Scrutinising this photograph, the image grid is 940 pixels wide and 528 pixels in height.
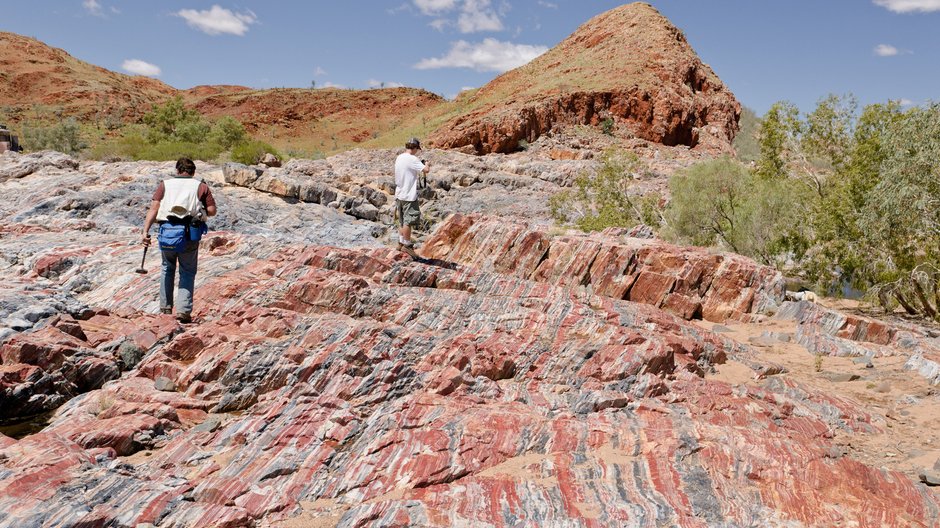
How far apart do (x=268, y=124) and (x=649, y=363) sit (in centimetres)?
6975

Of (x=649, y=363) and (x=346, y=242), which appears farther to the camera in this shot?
(x=346, y=242)

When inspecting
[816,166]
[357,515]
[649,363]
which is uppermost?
[816,166]

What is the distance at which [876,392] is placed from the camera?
7.98 meters

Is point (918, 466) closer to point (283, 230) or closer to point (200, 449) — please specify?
point (200, 449)

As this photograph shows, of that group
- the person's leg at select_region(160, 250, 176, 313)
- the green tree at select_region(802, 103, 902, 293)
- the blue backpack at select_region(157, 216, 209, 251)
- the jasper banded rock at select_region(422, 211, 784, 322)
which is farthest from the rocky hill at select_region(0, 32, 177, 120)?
the green tree at select_region(802, 103, 902, 293)

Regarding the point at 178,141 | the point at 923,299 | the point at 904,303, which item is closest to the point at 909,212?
the point at 923,299

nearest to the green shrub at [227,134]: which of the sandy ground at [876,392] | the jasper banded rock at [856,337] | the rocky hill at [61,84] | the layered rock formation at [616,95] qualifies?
the layered rock formation at [616,95]

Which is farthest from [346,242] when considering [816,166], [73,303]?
[816,166]

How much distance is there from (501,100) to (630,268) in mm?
37516

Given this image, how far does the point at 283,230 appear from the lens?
1509 cm

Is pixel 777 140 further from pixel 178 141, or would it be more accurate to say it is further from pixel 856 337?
pixel 178 141

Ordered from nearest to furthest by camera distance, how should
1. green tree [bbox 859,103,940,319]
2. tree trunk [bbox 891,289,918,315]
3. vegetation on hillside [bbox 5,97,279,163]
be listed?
green tree [bbox 859,103,940,319] → tree trunk [bbox 891,289,918,315] → vegetation on hillside [bbox 5,97,279,163]

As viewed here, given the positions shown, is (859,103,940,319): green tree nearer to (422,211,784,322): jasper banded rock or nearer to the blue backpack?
(422,211,784,322): jasper banded rock

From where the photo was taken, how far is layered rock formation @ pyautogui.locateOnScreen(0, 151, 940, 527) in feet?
14.1
